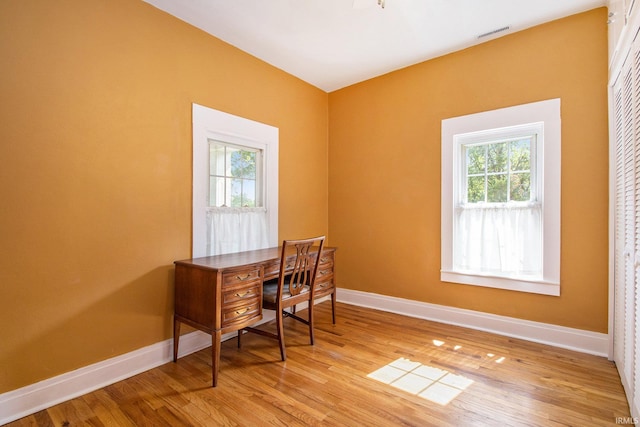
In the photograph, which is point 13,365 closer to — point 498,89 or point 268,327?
point 268,327

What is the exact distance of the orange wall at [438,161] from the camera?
100 inches

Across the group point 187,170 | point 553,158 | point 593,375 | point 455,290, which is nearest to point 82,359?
point 187,170

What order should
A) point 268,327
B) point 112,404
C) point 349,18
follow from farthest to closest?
point 268,327 → point 349,18 → point 112,404

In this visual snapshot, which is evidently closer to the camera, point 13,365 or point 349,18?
point 13,365

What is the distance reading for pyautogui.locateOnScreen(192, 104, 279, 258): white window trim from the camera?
2.68 metres

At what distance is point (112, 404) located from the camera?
1921mm

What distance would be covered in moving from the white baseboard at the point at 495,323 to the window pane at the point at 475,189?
44.9 inches

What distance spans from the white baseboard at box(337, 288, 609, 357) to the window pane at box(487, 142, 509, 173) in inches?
56.6

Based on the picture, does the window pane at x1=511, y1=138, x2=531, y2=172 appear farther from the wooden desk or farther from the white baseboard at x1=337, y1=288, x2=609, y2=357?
the wooden desk

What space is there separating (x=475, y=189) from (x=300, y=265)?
196 centimetres

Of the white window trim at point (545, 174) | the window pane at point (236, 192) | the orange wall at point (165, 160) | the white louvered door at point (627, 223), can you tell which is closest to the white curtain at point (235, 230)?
the window pane at point (236, 192)

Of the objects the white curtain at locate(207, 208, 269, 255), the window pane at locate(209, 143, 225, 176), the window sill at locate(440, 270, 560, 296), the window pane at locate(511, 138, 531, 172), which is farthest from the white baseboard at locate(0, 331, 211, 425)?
the window pane at locate(511, 138, 531, 172)

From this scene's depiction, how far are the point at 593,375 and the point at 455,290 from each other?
3.95 feet

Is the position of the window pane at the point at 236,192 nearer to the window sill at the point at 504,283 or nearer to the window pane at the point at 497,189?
the window sill at the point at 504,283
